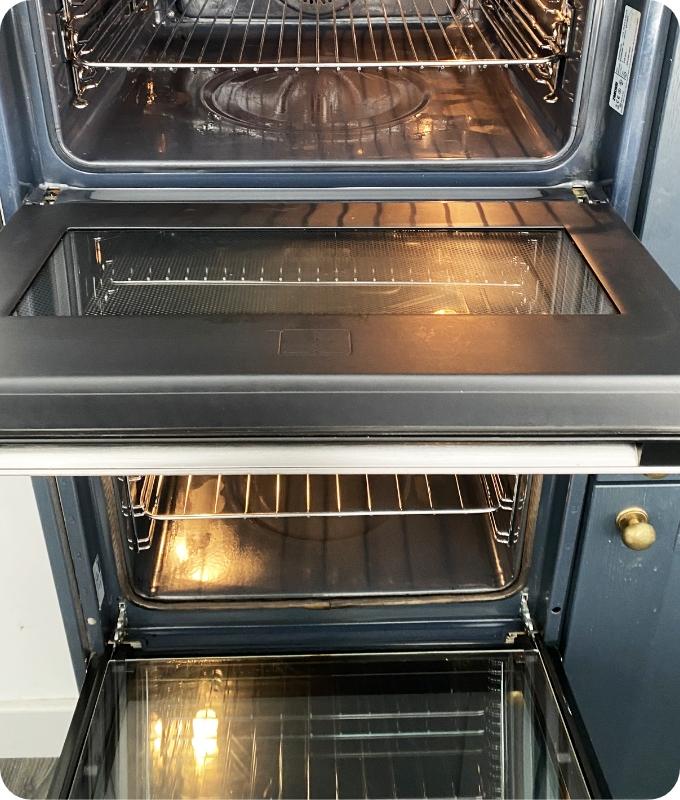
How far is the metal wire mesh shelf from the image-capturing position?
1583 millimetres

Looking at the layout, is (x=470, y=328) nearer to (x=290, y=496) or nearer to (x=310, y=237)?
(x=310, y=237)

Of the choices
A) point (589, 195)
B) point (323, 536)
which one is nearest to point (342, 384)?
point (589, 195)

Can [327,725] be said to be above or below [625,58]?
below

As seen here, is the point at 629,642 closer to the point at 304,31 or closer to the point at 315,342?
the point at 315,342

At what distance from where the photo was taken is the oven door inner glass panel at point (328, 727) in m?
1.36

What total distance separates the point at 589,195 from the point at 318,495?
76 cm

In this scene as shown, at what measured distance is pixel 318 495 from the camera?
164cm

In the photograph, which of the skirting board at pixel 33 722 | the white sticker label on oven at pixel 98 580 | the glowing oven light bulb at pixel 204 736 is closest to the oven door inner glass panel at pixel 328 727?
the glowing oven light bulb at pixel 204 736

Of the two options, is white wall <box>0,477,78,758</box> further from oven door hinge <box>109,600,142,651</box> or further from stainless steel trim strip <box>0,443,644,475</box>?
stainless steel trim strip <box>0,443,644,475</box>

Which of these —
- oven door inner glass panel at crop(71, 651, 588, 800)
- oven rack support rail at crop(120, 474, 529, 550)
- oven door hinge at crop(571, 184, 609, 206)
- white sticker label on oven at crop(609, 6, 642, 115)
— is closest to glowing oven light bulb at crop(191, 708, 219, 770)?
oven door inner glass panel at crop(71, 651, 588, 800)

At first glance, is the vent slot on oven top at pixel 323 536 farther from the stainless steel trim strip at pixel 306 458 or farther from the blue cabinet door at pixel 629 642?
the stainless steel trim strip at pixel 306 458

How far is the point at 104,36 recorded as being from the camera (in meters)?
1.47

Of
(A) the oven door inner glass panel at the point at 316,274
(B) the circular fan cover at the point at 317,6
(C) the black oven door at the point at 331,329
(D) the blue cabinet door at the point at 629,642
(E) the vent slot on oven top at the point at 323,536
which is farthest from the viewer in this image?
(B) the circular fan cover at the point at 317,6

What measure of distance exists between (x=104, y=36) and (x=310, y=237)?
0.67 meters
